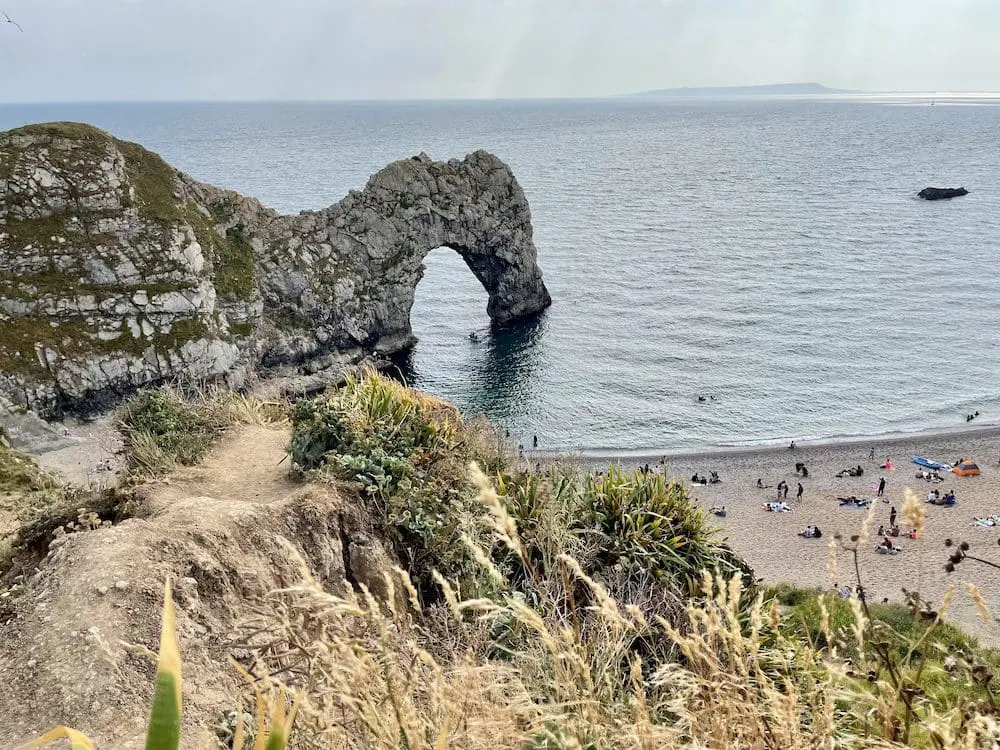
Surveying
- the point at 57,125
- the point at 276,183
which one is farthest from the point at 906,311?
the point at 276,183

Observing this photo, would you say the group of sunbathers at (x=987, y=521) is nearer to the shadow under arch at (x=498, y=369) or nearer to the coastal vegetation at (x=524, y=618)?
the shadow under arch at (x=498, y=369)

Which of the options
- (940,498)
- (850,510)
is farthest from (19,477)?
(940,498)

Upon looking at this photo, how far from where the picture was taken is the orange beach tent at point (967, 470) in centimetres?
3412

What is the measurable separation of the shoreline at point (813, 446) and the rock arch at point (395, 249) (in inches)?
716

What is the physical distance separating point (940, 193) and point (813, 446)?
262 ft

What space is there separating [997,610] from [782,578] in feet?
22.3

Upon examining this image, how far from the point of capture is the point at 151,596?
204 inches

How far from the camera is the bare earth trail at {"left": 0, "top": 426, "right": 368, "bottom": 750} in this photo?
423cm

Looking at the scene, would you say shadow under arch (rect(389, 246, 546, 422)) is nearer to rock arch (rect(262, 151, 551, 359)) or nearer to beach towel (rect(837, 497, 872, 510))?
rock arch (rect(262, 151, 551, 359))

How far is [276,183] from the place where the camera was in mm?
117438

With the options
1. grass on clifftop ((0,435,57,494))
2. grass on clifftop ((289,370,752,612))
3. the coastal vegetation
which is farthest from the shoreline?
grass on clifftop ((289,370,752,612))

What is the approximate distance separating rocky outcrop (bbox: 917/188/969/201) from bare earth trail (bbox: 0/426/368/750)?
4411 inches

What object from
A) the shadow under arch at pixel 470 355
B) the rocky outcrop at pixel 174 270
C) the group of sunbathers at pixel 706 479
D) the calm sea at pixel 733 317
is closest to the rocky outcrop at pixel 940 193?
the calm sea at pixel 733 317

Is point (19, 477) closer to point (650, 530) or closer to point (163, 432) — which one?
point (163, 432)
